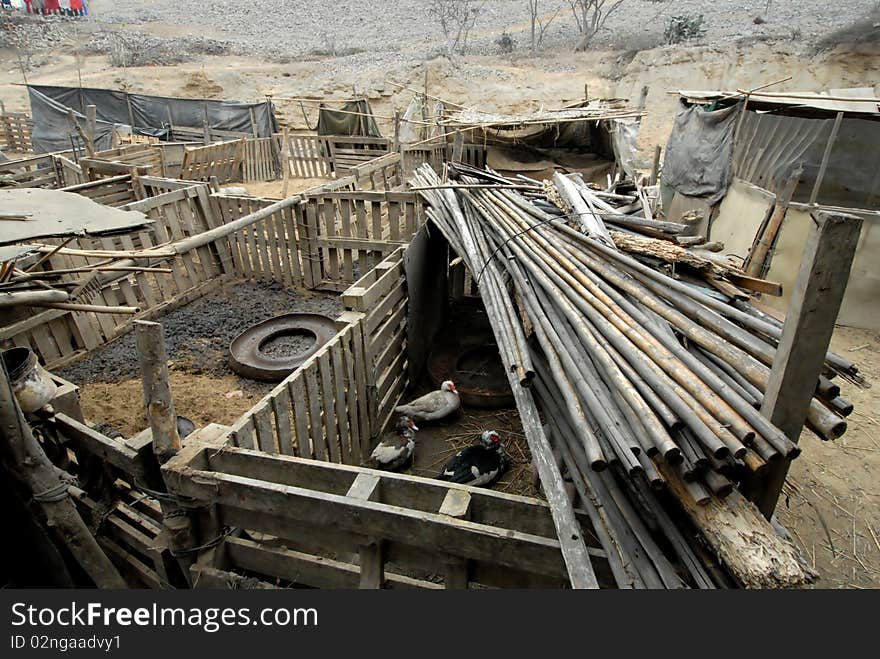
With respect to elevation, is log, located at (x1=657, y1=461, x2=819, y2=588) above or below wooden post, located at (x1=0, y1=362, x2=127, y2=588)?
above

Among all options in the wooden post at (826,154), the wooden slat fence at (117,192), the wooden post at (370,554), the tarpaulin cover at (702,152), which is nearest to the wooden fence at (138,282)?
the wooden slat fence at (117,192)

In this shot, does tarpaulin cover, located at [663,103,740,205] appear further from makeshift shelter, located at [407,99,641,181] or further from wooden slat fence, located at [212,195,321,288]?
wooden slat fence, located at [212,195,321,288]

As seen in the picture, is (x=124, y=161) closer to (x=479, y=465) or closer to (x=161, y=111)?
(x=161, y=111)

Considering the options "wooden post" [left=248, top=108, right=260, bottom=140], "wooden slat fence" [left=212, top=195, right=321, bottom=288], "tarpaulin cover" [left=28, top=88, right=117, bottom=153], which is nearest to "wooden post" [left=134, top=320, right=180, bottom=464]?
"wooden slat fence" [left=212, top=195, right=321, bottom=288]

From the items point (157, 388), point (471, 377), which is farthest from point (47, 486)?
point (471, 377)

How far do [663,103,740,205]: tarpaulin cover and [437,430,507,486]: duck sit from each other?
25.2ft

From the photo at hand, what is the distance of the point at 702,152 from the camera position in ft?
31.4

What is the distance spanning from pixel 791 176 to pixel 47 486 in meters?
9.45

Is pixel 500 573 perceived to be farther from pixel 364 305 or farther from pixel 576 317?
pixel 364 305

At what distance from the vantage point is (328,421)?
3859 mm

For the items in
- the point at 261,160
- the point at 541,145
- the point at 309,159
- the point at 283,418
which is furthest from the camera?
the point at 261,160

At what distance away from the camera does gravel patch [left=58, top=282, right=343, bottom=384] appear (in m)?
5.82

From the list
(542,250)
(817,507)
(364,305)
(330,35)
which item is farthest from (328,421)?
(330,35)

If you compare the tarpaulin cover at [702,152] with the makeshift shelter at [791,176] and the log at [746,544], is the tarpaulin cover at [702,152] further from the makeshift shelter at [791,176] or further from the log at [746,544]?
the log at [746,544]
